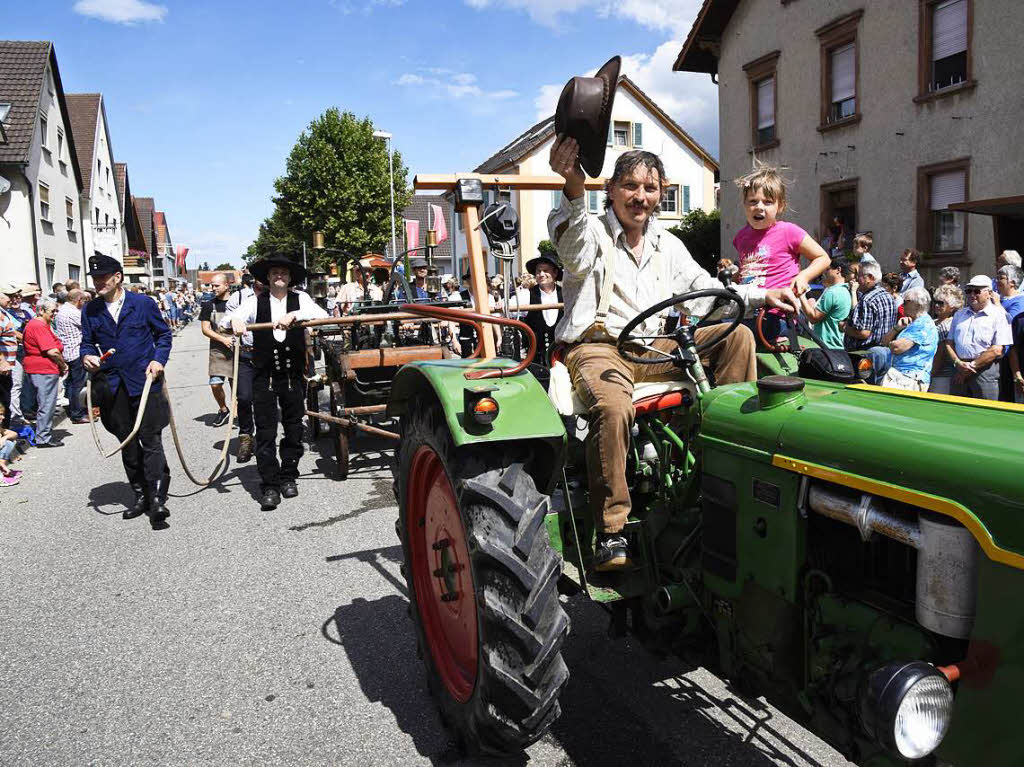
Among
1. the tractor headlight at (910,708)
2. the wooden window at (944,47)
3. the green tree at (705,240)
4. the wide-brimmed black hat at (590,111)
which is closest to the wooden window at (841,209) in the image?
the wooden window at (944,47)

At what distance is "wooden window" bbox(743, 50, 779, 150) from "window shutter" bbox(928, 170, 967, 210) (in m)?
3.96

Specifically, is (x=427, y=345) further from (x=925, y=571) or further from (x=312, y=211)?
(x=312, y=211)

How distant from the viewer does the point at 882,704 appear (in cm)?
156

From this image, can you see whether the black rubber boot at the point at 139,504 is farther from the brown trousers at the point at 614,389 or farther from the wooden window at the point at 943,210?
the wooden window at the point at 943,210

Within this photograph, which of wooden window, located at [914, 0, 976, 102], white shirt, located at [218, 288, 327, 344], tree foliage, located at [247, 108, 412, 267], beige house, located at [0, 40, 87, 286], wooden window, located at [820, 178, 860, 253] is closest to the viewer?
white shirt, located at [218, 288, 327, 344]

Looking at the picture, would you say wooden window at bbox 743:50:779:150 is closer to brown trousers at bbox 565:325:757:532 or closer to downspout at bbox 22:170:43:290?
brown trousers at bbox 565:325:757:532

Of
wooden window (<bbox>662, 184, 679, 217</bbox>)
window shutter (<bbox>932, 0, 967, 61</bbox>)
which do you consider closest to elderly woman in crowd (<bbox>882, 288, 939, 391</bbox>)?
window shutter (<bbox>932, 0, 967, 61</bbox>)

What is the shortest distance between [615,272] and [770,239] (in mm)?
1170

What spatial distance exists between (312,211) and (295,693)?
3690cm

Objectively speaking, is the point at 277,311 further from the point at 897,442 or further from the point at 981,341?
the point at 981,341

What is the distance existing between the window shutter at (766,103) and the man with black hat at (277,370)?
13.4m

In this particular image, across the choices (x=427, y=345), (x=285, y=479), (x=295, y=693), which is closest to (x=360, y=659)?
(x=295, y=693)

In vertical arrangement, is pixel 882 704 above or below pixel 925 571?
below

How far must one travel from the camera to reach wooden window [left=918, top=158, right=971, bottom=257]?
40.9 feet
